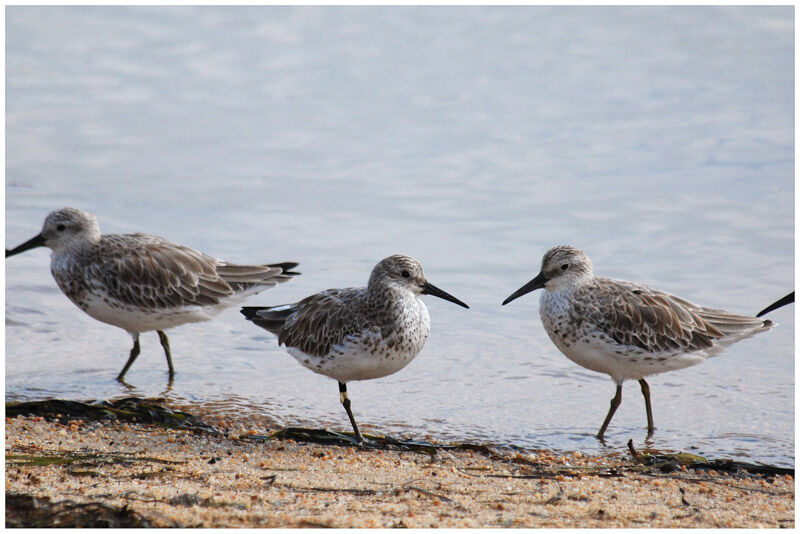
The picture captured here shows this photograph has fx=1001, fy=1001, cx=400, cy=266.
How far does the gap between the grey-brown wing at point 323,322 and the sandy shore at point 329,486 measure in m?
0.80

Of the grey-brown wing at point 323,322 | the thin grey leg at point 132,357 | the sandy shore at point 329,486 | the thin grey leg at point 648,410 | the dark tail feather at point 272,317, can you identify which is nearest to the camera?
the sandy shore at point 329,486

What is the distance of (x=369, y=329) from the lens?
7.14 metres

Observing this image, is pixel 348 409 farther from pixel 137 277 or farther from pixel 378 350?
pixel 137 277

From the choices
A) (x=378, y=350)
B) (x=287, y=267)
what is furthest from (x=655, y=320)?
(x=287, y=267)

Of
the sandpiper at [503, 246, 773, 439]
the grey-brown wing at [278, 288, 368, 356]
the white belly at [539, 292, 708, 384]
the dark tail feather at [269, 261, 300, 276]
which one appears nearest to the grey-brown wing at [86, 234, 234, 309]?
the dark tail feather at [269, 261, 300, 276]

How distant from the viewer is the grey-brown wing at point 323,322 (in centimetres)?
727

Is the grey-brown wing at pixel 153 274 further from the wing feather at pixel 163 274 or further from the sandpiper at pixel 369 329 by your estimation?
the sandpiper at pixel 369 329

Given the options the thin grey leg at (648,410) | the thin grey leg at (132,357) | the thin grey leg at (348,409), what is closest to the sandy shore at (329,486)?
the thin grey leg at (348,409)

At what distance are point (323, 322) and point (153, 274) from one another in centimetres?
222

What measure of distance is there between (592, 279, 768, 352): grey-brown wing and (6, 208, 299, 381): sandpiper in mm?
3286

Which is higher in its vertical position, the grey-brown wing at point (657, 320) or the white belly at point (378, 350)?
the grey-brown wing at point (657, 320)

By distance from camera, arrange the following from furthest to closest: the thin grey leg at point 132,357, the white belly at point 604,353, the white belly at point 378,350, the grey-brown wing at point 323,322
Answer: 1. the thin grey leg at point 132,357
2. the white belly at point 604,353
3. the grey-brown wing at point 323,322
4. the white belly at point 378,350

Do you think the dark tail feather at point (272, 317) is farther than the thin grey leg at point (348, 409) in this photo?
Yes

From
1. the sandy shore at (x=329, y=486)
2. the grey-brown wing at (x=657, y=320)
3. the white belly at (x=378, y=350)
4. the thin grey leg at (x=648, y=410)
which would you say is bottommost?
the sandy shore at (x=329, y=486)
